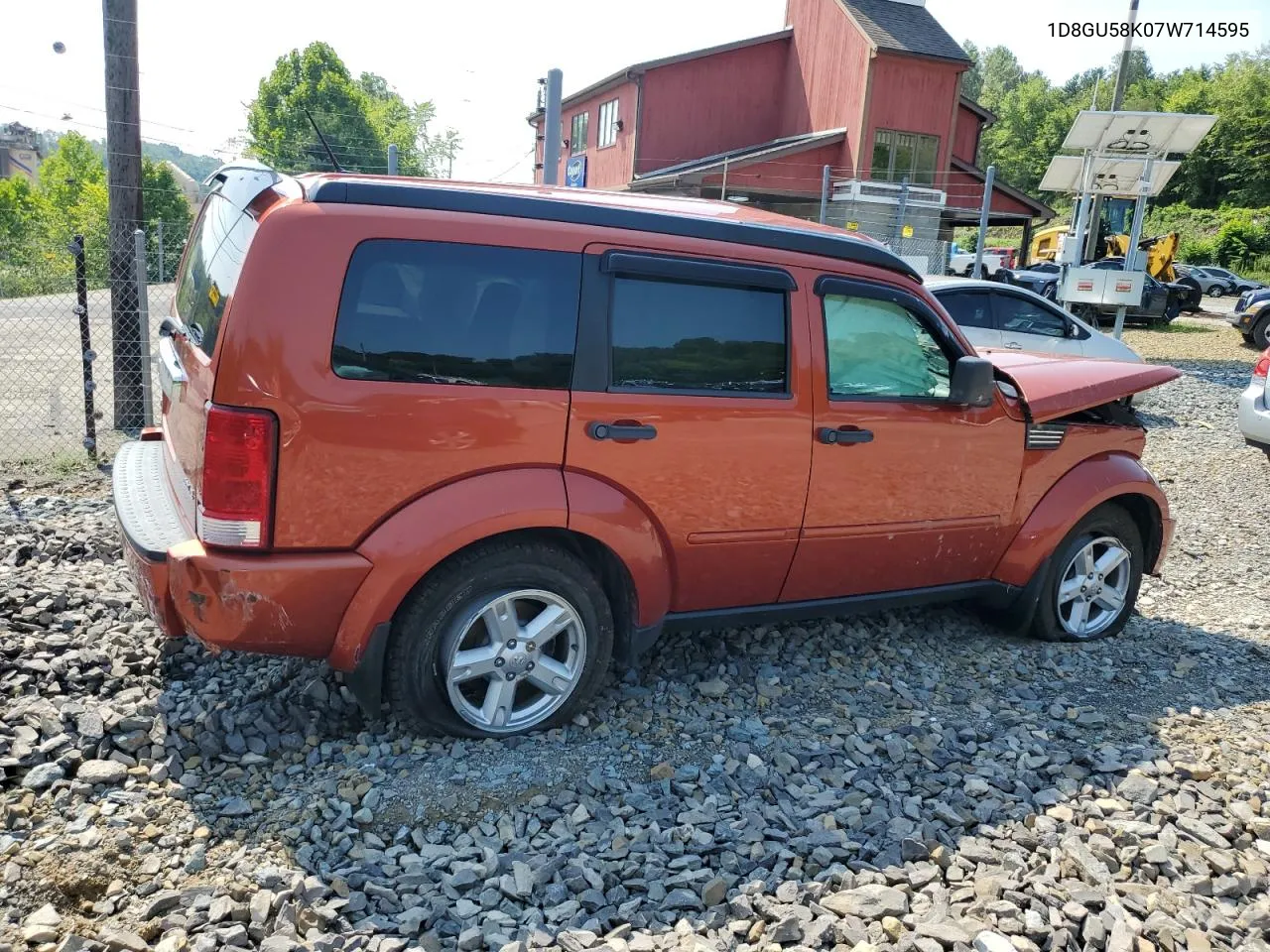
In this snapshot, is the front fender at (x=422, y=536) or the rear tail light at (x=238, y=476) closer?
the rear tail light at (x=238, y=476)

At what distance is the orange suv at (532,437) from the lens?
3113mm

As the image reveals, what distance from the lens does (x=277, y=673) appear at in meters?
4.02

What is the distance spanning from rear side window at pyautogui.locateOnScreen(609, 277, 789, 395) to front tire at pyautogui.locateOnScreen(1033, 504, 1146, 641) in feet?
6.60

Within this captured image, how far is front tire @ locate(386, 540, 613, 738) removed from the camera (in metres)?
3.41

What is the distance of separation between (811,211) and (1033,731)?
84.0 ft

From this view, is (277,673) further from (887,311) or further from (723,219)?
(887,311)

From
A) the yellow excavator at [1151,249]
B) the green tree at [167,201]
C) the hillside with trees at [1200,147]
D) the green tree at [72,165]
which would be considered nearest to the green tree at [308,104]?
the green tree at [72,165]

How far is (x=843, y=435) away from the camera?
4012 mm

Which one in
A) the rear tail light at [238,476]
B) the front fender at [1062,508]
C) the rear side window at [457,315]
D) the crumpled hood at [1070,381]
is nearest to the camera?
the rear tail light at [238,476]

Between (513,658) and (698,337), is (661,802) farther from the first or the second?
(698,337)

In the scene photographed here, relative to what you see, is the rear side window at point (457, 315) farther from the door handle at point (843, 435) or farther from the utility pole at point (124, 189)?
the utility pole at point (124, 189)

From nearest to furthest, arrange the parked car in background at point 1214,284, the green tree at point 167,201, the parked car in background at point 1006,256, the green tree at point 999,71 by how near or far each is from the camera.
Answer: the parked car in background at point 1214,284, the green tree at point 167,201, the parked car in background at point 1006,256, the green tree at point 999,71

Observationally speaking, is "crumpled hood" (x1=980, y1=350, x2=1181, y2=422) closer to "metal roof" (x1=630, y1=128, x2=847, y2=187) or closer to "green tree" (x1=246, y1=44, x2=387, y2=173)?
"metal roof" (x1=630, y1=128, x2=847, y2=187)

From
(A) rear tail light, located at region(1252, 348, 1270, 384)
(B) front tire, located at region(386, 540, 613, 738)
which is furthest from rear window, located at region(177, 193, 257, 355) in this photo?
(A) rear tail light, located at region(1252, 348, 1270, 384)
